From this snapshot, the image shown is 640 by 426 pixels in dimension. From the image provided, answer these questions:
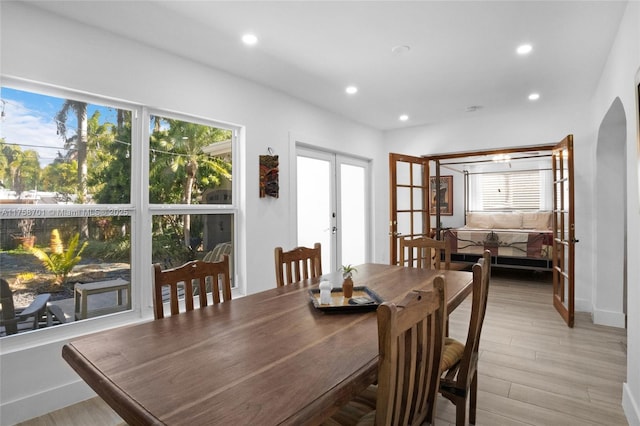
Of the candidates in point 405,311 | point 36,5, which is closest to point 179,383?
point 405,311

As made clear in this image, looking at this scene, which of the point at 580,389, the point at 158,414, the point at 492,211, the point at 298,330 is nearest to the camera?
the point at 158,414

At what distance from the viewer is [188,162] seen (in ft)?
10.0

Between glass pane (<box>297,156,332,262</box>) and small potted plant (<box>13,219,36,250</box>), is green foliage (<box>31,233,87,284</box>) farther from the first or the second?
glass pane (<box>297,156,332,262</box>)

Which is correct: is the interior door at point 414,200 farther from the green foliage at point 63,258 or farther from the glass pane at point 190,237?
the green foliage at point 63,258

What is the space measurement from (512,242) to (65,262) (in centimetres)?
627

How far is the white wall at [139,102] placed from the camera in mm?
2088

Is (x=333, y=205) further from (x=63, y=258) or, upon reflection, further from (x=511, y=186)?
(x=511, y=186)

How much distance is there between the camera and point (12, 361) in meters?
2.06

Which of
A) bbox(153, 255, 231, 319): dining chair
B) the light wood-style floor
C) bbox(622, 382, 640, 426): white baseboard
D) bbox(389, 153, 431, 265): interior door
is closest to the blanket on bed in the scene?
bbox(389, 153, 431, 265): interior door

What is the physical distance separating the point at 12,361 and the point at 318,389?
2165 mm

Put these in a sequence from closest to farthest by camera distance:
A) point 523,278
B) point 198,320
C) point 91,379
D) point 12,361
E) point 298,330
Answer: point 91,379, point 298,330, point 198,320, point 12,361, point 523,278

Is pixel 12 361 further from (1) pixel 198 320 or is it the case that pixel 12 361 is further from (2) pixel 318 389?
(2) pixel 318 389

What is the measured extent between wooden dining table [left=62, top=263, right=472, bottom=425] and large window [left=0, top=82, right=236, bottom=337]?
51.0 inches

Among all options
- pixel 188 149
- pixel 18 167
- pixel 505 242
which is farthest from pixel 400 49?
pixel 505 242
